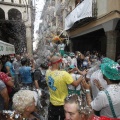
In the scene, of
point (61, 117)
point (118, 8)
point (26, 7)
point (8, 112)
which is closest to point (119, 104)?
point (8, 112)

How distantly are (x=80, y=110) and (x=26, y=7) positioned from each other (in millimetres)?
30661

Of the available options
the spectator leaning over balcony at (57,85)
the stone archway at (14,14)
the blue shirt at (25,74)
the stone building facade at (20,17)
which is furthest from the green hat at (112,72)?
the stone archway at (14,14)

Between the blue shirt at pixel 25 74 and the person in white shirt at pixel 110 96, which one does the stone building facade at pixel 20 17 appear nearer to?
the blue shirt at pixel 25 74

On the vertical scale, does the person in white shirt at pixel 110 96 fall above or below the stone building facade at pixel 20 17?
below

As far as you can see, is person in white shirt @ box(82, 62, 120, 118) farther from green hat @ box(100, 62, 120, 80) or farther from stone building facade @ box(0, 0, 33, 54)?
stone building facade @ box(0, 0, 33, 54)

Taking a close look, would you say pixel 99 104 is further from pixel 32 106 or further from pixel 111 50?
pixel 111 50

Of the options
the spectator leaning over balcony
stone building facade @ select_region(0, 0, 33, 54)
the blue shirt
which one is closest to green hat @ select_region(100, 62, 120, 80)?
the spectator leaning over balcony

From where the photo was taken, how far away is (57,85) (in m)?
3.57

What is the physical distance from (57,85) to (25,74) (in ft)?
10.1

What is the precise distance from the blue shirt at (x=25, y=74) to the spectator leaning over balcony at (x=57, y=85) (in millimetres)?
2764

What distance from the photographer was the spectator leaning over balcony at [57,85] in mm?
3492

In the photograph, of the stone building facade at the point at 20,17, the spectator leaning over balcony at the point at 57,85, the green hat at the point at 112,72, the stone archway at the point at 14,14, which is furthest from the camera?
the stone archway at the point at 14,14

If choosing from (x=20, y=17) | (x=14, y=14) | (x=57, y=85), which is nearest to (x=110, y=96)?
(x=57, y=85)

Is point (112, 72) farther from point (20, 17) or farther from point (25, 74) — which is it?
point (20, 17)
